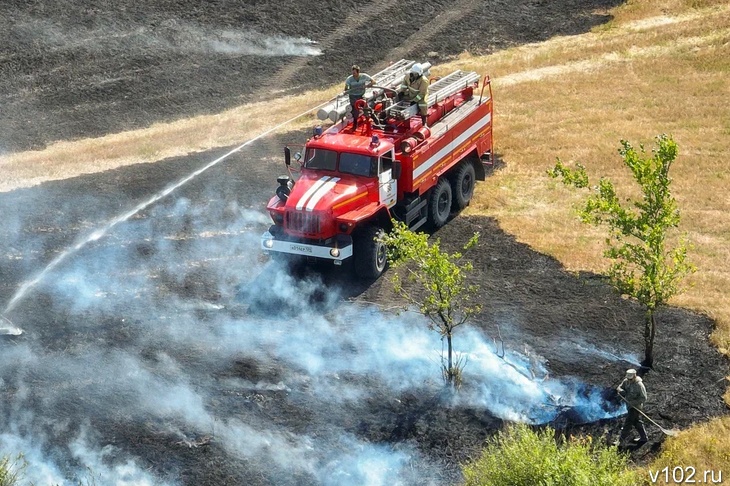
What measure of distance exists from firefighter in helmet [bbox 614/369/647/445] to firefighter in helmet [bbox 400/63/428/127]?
9.48m

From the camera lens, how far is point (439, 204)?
24.2m

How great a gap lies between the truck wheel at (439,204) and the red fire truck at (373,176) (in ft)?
0.10

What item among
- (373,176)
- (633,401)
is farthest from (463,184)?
(633,401)

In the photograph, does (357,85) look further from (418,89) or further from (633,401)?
(633,401)

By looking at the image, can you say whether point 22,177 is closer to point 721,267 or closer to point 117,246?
point 117,246

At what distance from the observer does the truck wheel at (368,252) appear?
20969mm

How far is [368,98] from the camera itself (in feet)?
76.2

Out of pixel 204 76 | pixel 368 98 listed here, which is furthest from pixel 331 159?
pixel 204 76

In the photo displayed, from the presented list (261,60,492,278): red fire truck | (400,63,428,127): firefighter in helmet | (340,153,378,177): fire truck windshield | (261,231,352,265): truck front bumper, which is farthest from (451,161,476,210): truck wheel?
(261,231,352,265): truck front bumper

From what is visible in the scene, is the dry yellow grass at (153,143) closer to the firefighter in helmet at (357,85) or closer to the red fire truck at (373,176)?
the firefighter in helmet at (357,85)

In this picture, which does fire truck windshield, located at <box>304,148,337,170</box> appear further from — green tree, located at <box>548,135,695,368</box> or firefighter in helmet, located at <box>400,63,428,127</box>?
green tree, located at <box>548,135,695,368</box>

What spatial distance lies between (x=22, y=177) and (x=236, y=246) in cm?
905

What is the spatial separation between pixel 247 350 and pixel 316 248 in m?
2.96

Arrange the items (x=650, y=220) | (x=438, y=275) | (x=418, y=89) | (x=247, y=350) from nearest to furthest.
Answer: (x=438, y=275) < (x=650, y=220) < (x=247, y=350) < (x=418, y=89)
